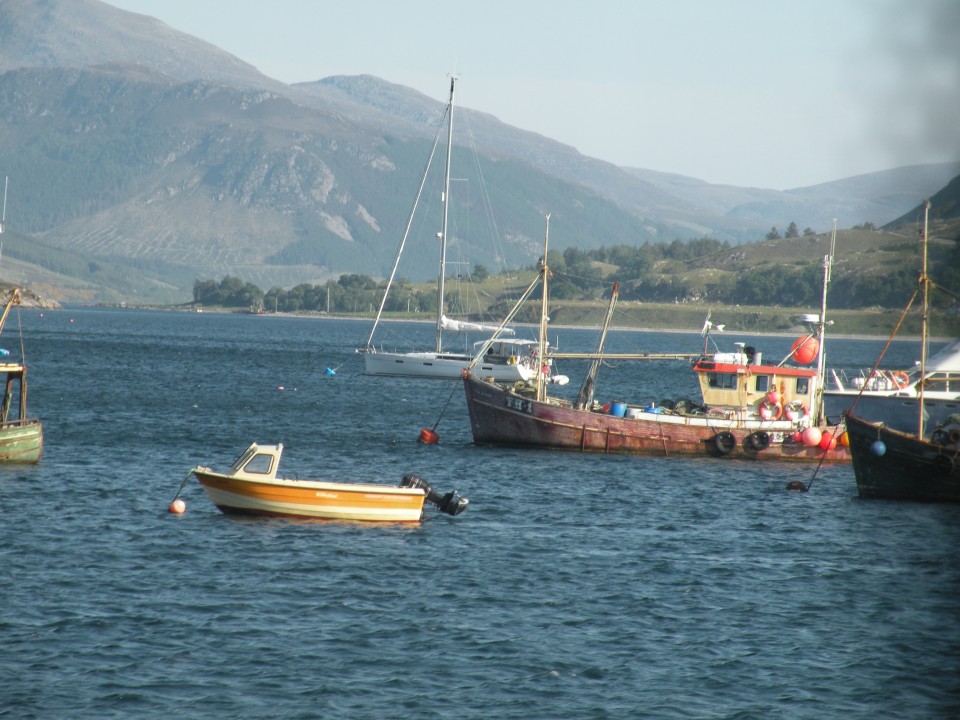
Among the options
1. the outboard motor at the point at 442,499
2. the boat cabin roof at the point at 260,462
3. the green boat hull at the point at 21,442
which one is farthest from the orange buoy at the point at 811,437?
the green boat hull at the point at 21,442

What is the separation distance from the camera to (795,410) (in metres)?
64.9

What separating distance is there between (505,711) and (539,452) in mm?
38972

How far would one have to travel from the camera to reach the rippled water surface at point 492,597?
26.9 meters

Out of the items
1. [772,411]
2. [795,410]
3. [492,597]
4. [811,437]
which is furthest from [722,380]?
[492,597]

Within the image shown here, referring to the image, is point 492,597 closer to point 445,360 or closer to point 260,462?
point 260,462

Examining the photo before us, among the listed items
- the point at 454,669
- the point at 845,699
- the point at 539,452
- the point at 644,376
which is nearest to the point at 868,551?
the point at 845,699

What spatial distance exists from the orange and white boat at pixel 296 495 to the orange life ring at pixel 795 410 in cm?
2690

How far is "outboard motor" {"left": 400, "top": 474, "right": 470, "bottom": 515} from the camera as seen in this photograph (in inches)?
1768

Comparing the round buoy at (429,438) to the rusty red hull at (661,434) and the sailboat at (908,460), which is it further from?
the sailboat at (908,460)

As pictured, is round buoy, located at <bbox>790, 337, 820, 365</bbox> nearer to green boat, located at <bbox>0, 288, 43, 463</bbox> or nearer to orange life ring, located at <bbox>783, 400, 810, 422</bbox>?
orange life ring, located at <bbox>783, 400, 810, 422</bbox>

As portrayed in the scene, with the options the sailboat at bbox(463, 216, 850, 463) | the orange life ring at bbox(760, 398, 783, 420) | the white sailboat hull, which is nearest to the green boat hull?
the sailboat at bbox(463, 216, 850, 463)

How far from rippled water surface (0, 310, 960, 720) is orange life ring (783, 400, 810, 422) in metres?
2.89

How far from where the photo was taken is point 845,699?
89.1 ft

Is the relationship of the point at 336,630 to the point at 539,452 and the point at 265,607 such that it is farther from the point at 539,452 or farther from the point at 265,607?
the point at 539,452
